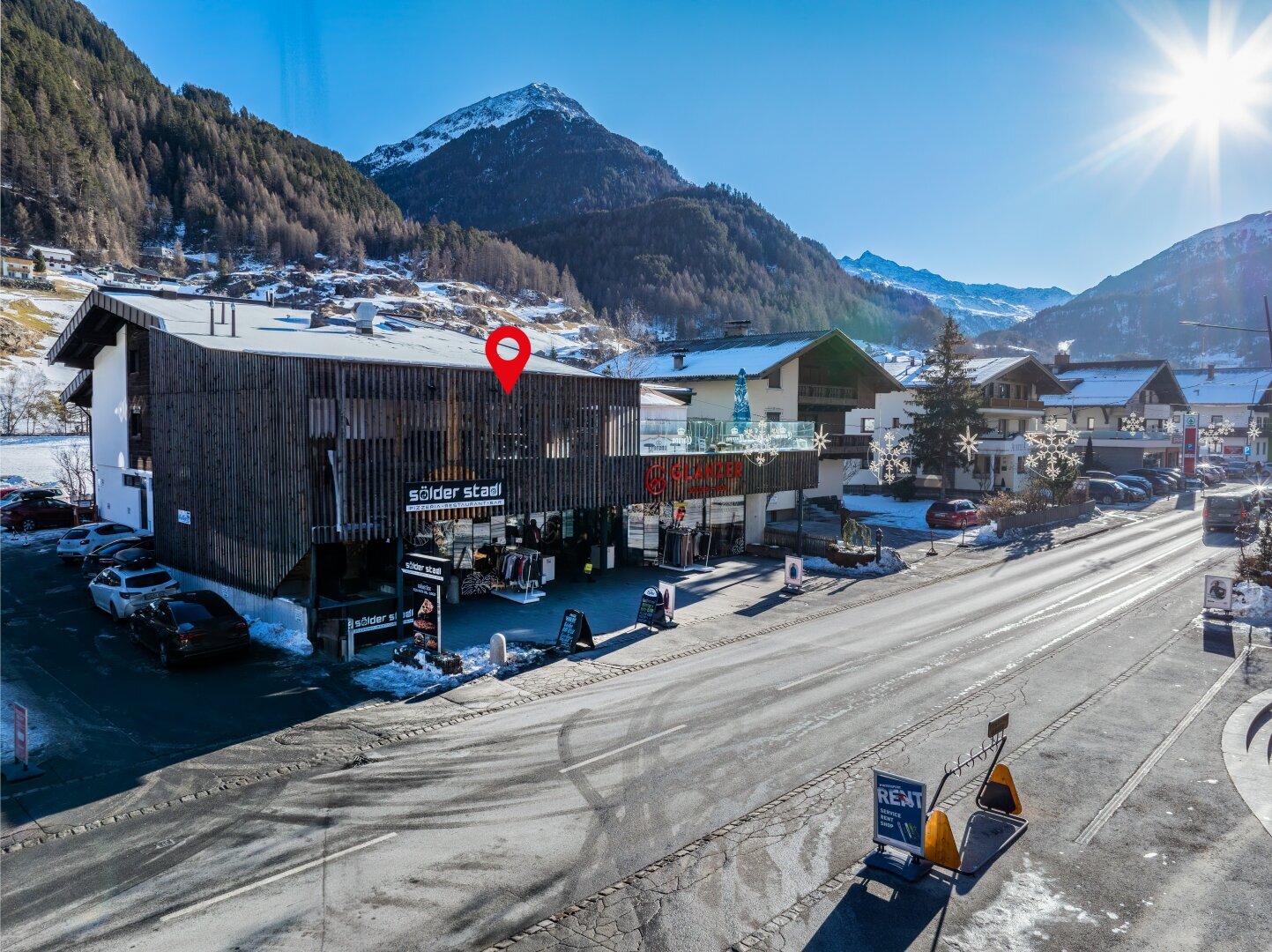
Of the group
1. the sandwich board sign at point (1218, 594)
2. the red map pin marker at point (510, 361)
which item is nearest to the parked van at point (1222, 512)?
the sandwich board sign at point (1218, 594)

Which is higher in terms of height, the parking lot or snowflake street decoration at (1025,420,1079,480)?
snowflake street decoration at (1025,420,1079,480)

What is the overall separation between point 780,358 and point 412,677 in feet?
93.1

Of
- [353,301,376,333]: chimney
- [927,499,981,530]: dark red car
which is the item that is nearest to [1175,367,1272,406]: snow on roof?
[927,499,981,530]: dark red car

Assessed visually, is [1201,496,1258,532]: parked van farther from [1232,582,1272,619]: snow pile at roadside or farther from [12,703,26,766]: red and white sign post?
[12,703,26,766]: red and white sign post

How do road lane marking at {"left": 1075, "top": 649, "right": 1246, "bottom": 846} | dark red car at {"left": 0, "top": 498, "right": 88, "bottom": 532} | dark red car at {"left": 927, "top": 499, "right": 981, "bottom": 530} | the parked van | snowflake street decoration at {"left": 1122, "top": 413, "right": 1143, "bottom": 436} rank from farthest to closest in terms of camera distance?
snowflake street decoration at {"left": 1122, "top": 413, "right": 1143, "bottom": 436}
the parked van
dark red car at {"left": 927, "top": 499, "right": 981, "bottom": 530}
dark red car at {"left": 0, "top": 498, "right": 88, "bottom": 532}
road lane marking at {"left": 1075, "top": 649, "right": 1246, "bottom": 846}

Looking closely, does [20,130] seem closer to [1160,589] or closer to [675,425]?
[675,425]

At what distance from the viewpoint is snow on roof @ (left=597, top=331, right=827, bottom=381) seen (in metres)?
40.3

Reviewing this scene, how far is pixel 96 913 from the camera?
8.34m

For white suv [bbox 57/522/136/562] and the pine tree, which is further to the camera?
the pine tree

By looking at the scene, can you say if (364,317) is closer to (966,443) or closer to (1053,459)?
(966,443)

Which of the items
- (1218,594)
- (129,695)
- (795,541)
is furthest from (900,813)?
(795,541)

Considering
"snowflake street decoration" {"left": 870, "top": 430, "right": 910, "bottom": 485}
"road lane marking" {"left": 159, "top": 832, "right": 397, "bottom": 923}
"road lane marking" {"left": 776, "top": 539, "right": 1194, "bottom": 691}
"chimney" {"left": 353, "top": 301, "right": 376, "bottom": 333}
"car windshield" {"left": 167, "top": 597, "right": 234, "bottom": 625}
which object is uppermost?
"chimney" {"left": 353, "top": 301, "right": 376, "bottom": 333}

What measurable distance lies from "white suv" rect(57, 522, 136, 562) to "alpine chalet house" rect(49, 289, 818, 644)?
109 cm

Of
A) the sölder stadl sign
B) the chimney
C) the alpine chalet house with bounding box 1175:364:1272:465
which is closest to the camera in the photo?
the sölder stadl sign
